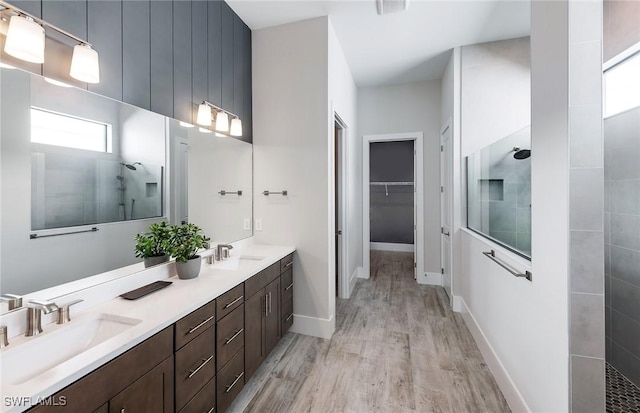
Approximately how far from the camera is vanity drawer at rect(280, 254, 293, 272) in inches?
95.3

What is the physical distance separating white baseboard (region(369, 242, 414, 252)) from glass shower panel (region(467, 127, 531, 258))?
135 inches

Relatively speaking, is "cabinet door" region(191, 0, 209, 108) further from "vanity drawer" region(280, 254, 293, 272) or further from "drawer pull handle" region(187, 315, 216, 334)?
"drawer pull handle" region(187, 315, 216, 334)

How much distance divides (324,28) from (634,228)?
2.84 m

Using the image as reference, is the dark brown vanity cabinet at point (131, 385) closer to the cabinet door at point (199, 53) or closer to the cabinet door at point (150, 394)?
the cabinet door at point (150, 394)

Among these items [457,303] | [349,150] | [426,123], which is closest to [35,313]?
[349,150]

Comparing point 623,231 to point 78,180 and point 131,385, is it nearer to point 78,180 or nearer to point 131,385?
point 131,385

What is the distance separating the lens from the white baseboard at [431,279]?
4.11 m

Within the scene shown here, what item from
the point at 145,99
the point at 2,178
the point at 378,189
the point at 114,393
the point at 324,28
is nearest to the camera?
the point at 114,393

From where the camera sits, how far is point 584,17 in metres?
1.17

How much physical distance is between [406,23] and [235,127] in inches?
76.1

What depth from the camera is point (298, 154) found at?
2652 millimetres

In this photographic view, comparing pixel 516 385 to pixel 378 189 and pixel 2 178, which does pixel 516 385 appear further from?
pixel 378 189

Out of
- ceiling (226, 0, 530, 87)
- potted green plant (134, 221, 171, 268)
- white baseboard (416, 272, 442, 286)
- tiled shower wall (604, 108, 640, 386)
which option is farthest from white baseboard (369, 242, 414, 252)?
potted green plant (134, 221, 171, 268)

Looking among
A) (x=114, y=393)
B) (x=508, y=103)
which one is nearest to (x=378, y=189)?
(x=508, y=103)
